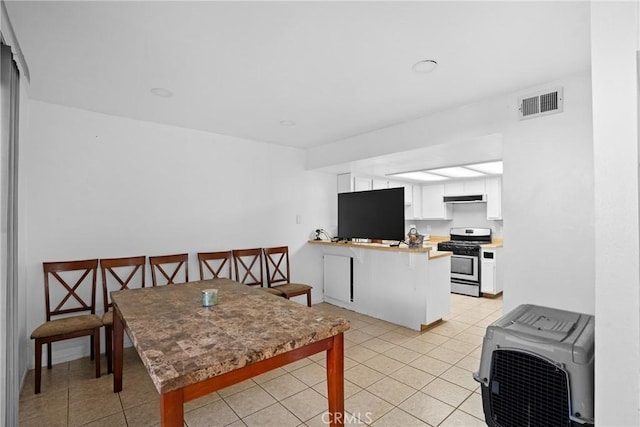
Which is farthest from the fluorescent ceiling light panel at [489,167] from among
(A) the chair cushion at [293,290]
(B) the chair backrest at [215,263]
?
(B) the chair backrest at [215,263]

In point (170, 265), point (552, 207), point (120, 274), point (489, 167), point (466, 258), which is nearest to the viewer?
point (552, 207)

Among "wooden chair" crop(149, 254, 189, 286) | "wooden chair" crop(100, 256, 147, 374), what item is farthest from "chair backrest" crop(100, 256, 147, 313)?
"wooden chair" crop(149, 254, 189, 286)

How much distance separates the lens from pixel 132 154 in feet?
11.1

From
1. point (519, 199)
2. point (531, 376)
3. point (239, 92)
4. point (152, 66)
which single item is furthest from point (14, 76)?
point (519, 199)

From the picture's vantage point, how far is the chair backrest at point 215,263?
148 inches

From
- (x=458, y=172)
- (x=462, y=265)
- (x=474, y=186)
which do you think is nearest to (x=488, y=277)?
(x=462, y=265)

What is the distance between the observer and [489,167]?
4613 millimetres

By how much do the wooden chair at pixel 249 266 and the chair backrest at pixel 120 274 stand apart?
3.48 feet

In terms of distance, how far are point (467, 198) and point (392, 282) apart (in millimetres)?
2882

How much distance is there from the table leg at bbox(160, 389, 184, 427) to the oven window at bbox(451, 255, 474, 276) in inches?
203

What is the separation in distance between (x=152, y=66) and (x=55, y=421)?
2.49 m

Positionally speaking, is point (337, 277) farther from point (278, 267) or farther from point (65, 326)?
point (65, 326)

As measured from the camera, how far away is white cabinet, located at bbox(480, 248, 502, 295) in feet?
17.0

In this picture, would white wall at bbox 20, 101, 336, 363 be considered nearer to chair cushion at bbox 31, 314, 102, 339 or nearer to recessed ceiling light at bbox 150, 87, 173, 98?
chair cushion at bbox 31, 314, 102, 339
